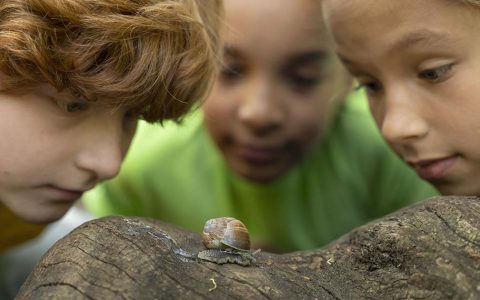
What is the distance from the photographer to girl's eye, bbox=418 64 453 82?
197cm

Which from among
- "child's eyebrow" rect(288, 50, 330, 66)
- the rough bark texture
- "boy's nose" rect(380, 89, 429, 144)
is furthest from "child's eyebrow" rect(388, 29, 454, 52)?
"child's eyebrow" rect(288, 50, 330, 66)

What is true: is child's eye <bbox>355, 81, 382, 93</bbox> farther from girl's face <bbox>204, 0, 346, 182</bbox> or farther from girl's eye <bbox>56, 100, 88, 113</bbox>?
girl's eye <bbox>56, 100, 88, 113</bbox>

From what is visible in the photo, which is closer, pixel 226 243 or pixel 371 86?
pixel 226 243

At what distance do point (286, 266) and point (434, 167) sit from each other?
2.37 ft

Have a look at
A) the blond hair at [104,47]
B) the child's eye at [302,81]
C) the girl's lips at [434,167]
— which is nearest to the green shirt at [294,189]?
the child's eye at [302,81]

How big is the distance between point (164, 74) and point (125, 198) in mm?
1785

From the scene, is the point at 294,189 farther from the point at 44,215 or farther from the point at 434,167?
the point at 44,215

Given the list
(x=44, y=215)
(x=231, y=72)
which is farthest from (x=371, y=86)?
(x=44, y=215)

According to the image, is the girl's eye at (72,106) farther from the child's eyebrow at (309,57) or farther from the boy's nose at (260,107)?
the child's eyebrow at (309,57)

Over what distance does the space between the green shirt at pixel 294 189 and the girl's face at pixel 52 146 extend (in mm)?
1325

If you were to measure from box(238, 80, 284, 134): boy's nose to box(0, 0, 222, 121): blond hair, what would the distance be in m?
0.63

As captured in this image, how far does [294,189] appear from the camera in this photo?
11.3 feet

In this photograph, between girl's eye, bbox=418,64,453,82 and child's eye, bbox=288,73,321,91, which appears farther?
child's eye, bbox=288,73,321,91

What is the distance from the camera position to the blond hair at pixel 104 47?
1.83 metres
